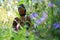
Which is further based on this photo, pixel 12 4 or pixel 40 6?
pixel 12 4

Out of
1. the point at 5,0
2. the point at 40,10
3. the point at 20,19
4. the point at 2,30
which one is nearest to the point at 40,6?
the point at 40,10

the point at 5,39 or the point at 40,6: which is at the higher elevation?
the point at 40,6

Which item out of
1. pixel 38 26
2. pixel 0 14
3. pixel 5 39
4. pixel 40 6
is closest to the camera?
pixel 38 26

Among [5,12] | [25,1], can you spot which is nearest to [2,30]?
[25,1]

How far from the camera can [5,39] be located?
1.19 metres

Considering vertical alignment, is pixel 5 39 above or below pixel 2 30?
below

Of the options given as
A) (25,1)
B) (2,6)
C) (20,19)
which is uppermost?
(2,6)

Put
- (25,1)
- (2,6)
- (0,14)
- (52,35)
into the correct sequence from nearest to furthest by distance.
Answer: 1. (52,35)
2. (25,1)
3. (0,14)
4. (2,6)

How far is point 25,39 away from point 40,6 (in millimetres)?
331

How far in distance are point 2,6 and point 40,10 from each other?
64 centimetres

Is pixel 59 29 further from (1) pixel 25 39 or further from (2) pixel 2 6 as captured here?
(2) pixel 2 6

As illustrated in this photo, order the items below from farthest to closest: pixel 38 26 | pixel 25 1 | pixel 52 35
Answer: pixel 25 1 → pixel 38 26 → pixel 52 35

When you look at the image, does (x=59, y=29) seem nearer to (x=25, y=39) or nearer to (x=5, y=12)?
(x=25, y=39)

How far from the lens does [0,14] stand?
1688mm
